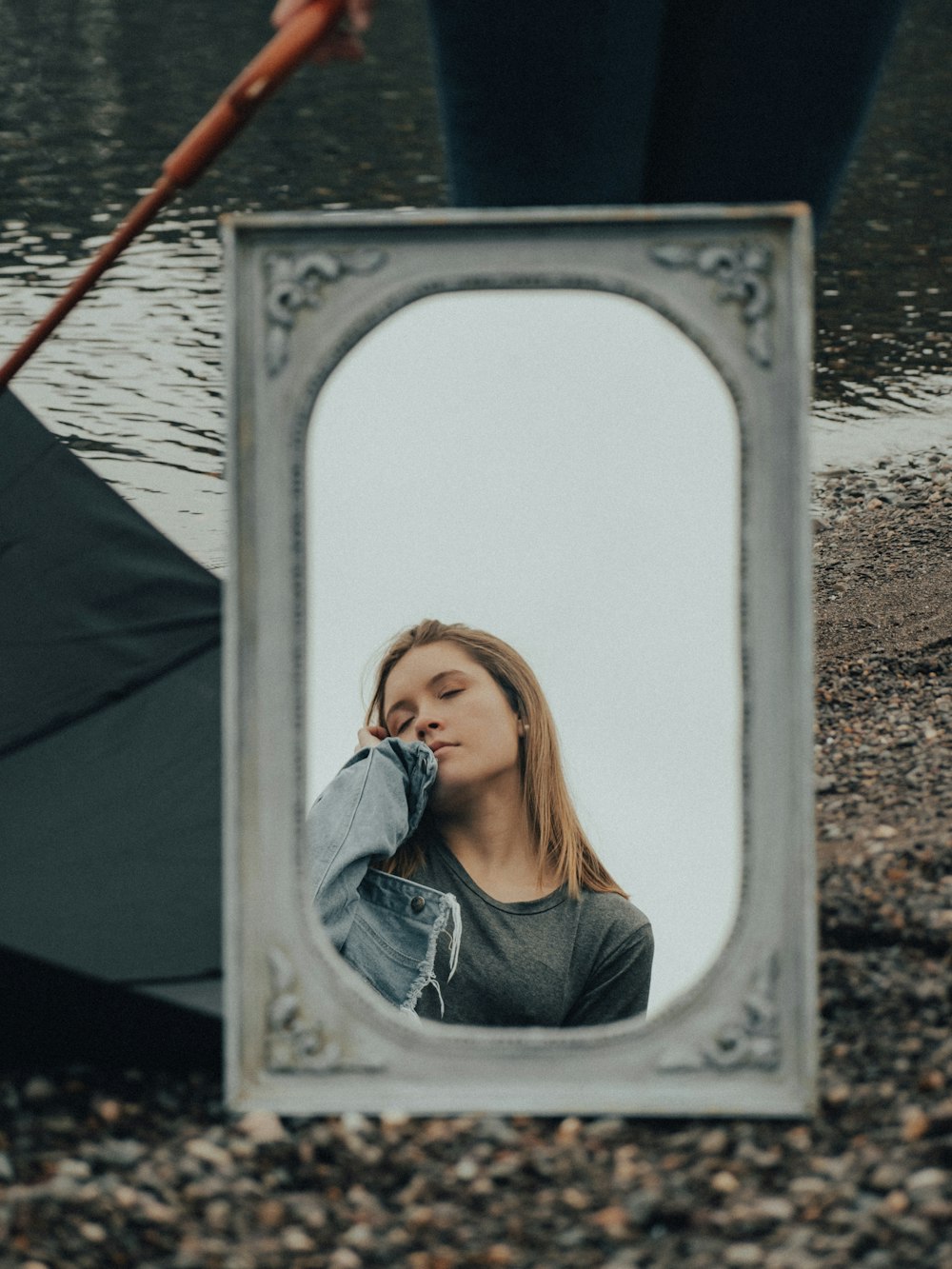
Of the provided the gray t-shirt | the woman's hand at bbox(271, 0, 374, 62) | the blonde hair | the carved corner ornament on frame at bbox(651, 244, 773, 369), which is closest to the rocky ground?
the gray t-shirt

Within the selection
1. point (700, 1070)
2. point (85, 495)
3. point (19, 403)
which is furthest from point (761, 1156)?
point (19, 403)

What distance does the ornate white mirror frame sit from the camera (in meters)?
1.98

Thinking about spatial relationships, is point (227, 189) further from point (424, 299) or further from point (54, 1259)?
point (54, 1259)

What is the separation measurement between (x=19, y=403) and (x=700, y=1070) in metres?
1.91

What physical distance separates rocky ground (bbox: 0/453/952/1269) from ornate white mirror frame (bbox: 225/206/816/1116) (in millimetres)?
68

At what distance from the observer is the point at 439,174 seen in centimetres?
981

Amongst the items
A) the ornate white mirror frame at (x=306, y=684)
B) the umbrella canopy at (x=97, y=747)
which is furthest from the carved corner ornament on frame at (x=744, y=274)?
the umbrella canopy at (x=97, y=747)

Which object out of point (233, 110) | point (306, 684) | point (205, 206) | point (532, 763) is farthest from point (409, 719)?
point (205, 206)

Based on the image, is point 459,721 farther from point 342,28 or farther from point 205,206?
point 205,206

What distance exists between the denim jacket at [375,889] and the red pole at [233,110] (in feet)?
3.09

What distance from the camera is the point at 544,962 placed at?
264 centimetres

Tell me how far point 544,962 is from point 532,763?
1.21 feet

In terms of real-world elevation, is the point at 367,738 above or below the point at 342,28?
below

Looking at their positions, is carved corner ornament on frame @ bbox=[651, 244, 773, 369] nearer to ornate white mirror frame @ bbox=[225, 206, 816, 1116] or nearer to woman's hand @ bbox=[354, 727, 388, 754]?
ornate white mirror frame @ bbox=[225, 206, 816, 1116]
